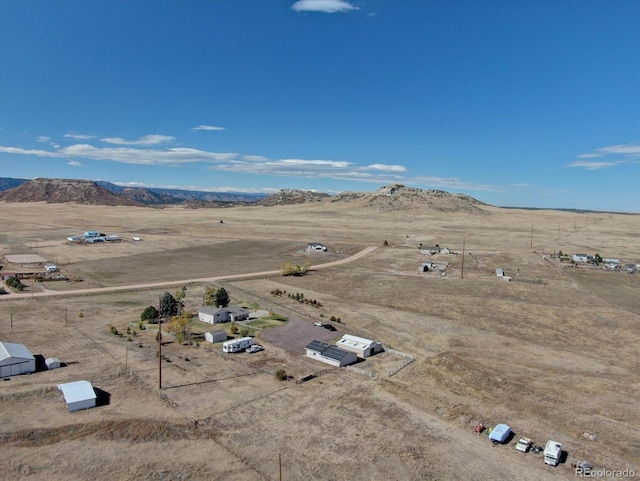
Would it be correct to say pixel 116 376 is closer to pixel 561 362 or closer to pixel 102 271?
pixel 561 362

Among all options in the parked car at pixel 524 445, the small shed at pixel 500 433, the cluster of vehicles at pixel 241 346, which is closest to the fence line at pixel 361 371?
the cluster of vehicles at pixel 241 346

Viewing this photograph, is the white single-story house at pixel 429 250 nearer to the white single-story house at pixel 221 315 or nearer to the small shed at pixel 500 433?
the white single-story house at pixel 221 315

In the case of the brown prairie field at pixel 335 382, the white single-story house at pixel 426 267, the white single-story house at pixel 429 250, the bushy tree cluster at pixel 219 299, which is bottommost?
the brown prairie field at pixel 335 382

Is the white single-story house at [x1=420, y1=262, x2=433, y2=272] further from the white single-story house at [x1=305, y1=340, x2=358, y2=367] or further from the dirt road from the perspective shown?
the white single-story house at [x1=305, y1=340, x2=358, y2=367]

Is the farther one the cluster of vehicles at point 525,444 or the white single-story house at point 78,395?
the white single-story house at point 78,395

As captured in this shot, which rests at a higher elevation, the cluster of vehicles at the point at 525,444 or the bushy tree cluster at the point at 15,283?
the bushy tree cluster at the point at 15,283

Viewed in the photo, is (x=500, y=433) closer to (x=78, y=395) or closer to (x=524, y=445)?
(x=524, y=445)
